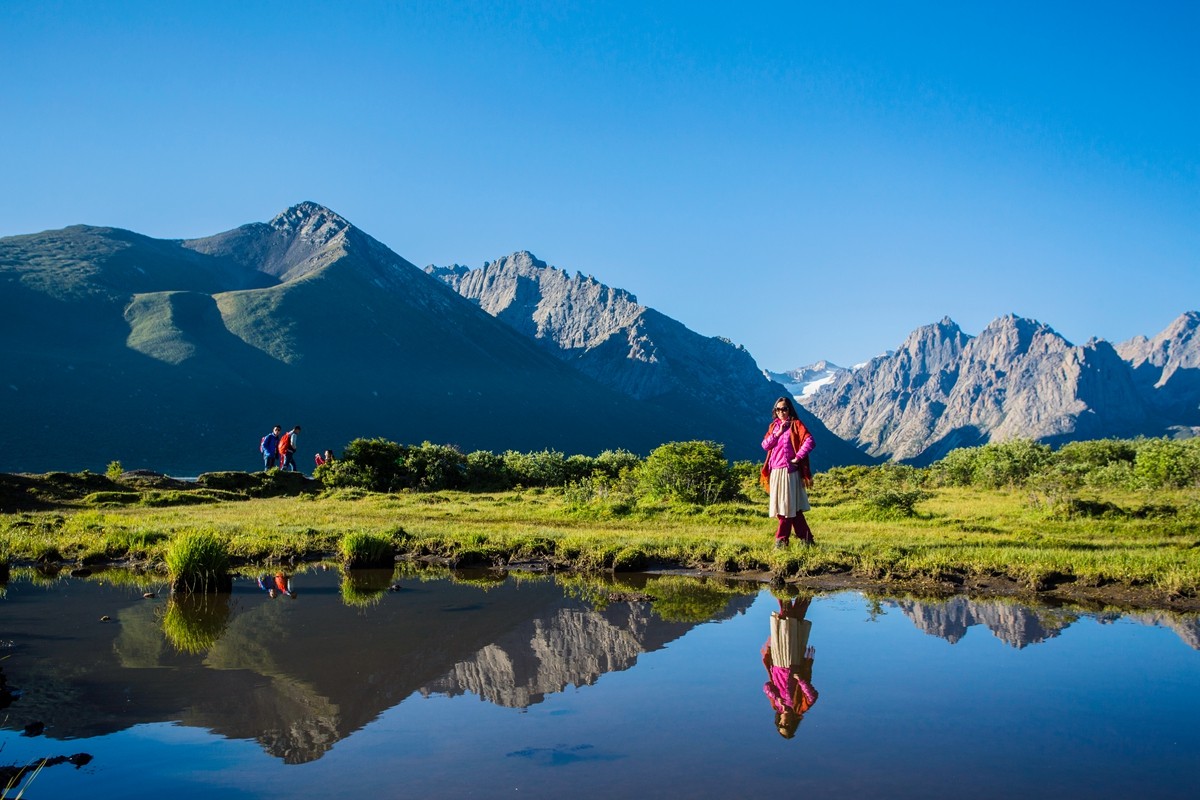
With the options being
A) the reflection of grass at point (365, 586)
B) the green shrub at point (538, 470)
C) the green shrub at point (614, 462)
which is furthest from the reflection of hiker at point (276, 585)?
the green shrub at point (614, 462)

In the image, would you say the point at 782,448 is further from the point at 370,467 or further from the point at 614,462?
the point at 614,462

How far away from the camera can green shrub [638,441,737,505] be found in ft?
81.5

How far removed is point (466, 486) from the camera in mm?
34781

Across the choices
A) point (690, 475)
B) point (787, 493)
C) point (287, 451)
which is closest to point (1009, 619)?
point (787, 493)

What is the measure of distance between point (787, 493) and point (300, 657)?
9432 millimetres

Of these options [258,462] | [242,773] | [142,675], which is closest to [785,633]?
[242,773]

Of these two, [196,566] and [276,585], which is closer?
[196,566]

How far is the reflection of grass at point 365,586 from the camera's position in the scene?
12836mm

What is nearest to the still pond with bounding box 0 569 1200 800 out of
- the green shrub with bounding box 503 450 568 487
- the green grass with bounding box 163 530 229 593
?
the green grass with bounding box 163 530 229 593

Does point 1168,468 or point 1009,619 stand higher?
point 1168,468

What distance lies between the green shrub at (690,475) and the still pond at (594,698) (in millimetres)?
11831

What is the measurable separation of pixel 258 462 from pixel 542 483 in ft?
374

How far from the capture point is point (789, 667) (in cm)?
927

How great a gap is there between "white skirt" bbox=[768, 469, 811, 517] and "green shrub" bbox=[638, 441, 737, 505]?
8226mm
